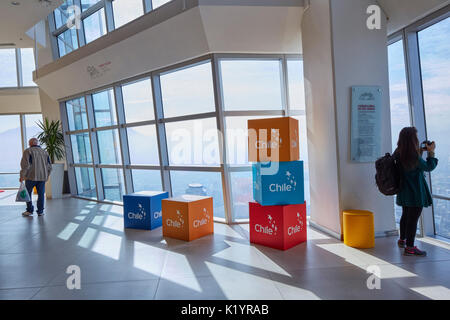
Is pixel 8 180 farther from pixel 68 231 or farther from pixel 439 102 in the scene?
pixel 439 102

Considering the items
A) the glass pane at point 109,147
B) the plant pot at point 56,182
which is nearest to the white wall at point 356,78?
the glass pane at point 109,147

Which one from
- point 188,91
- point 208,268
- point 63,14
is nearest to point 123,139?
point 188,91

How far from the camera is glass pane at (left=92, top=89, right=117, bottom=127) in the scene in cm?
733

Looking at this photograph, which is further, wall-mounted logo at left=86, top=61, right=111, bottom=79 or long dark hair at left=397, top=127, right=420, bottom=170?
wall-mounted logo at left=86, top=61, right=111, bottom=79

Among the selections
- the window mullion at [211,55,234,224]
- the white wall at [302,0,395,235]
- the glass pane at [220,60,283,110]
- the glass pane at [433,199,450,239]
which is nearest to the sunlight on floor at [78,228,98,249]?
the window mullion at [211,55,234,224]

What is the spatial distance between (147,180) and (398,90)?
501 centimetres

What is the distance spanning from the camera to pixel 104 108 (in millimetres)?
7578

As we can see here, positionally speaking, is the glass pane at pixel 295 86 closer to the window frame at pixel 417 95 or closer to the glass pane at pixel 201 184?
the window frame at pixel 417 95

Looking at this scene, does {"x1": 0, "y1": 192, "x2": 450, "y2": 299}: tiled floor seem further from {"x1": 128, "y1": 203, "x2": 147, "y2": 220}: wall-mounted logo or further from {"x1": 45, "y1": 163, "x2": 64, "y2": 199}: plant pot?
{"x1": 45, "y1": 163, "x2": 64, "y2": 199}: plant pot

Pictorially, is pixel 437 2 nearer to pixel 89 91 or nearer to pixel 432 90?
pixel 432 90

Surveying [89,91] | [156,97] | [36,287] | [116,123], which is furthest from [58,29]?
[36,287]

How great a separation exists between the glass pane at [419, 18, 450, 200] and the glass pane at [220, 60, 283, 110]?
2117 mm
